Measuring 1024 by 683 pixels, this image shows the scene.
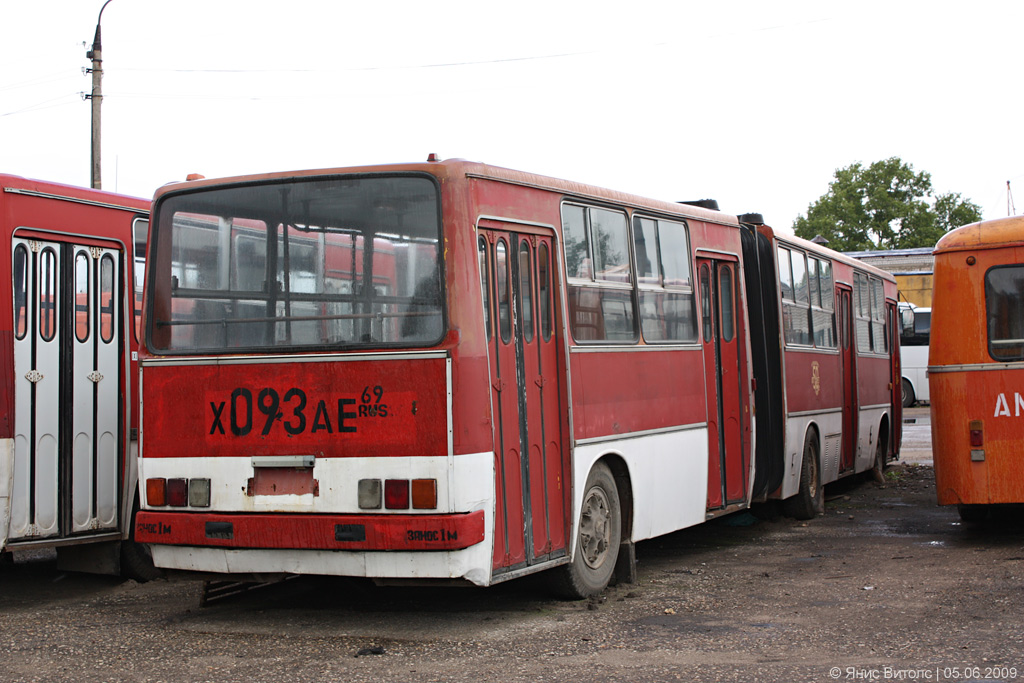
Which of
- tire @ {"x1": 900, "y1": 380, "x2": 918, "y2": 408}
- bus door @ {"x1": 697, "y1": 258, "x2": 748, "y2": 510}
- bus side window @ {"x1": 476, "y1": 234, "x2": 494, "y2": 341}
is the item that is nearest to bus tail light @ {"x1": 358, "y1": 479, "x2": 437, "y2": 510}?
bus side window @ {"x1": 476, "y1": 234, "x2": 494, "y2": 341}

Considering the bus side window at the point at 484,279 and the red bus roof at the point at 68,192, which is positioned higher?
the red bus roof at the point at 68,192

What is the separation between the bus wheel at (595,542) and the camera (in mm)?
8391

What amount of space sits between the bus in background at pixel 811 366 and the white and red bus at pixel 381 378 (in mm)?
3761

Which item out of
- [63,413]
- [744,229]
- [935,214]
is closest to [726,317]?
[744,229]

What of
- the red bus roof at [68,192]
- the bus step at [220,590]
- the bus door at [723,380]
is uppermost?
the red bus roof at [68,192]

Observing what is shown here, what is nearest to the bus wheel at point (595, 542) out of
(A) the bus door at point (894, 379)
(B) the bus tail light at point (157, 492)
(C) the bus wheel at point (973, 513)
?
(B) the bus tail light at point (157, 492)

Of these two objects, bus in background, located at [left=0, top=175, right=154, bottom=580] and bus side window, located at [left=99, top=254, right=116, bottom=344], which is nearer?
bus in background, located at [left=0, top=175, right=154, bottom=580]

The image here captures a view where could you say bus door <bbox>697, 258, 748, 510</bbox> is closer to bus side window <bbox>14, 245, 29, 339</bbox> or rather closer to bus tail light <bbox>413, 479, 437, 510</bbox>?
bus tail light <bbox>413, 479, 437, 510</bbox>

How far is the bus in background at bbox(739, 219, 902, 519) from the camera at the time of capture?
40.3ft

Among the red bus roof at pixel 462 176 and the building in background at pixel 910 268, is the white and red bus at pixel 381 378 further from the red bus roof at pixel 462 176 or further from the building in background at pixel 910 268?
the building in background at pixel 910 268

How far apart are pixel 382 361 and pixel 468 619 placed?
179 cm

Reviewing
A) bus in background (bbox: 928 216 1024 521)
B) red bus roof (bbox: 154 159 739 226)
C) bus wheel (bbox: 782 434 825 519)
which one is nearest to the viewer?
red bus roof (bbox: 154 159 739 226)

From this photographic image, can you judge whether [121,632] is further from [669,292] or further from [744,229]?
[744,229]

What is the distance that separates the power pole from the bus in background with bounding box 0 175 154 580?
12230 millimetres
